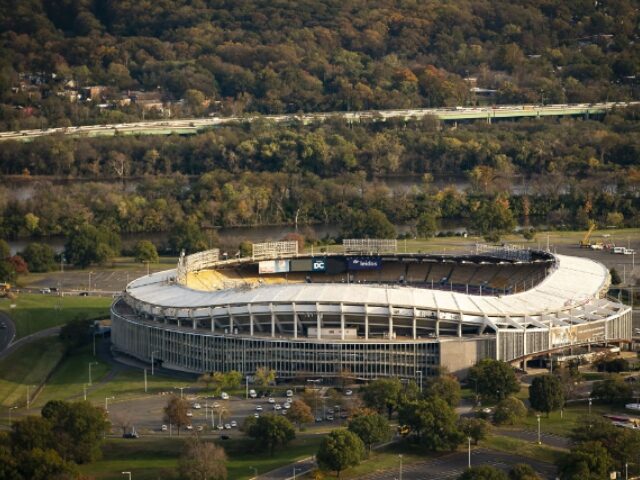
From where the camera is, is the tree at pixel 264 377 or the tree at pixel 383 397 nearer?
the tree at pixel 383 397

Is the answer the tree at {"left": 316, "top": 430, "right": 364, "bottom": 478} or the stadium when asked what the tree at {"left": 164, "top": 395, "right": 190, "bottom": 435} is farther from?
the stadium

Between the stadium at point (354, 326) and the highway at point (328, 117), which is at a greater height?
the highway at point (328, 117)

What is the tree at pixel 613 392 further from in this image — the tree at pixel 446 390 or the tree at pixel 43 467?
the tree at pixel 43 467

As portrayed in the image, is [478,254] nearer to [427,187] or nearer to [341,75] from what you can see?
[427,187]

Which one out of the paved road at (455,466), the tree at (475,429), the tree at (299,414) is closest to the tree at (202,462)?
the paved road at (455,466)

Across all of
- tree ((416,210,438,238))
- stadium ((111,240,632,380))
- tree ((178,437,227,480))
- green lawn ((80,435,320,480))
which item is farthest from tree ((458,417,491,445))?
tree ((416,210,438,238))

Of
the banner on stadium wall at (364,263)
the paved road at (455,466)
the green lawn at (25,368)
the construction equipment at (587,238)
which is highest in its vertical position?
the banner on stadium wall at (364,263)

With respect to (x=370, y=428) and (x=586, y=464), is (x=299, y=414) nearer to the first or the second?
(x=370, y=428)

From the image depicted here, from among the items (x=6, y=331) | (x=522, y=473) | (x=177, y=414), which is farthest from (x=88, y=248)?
(x=522, y=473)
